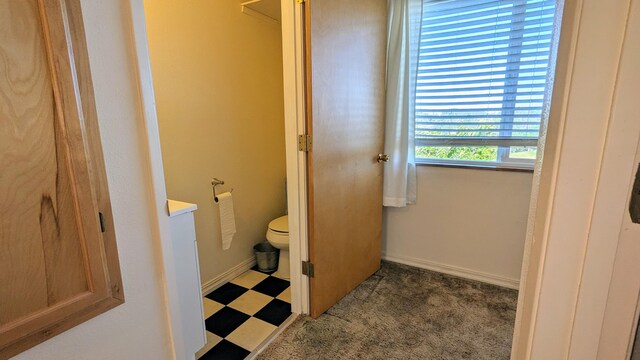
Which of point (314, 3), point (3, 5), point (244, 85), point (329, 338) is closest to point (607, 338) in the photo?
point (3, 5)

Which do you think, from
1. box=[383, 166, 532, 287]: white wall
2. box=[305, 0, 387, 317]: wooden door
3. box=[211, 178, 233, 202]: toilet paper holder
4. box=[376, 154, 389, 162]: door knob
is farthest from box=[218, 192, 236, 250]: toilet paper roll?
box=[383, 166, 532, 287]: white wall

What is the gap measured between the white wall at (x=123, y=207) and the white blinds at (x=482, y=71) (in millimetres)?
1936

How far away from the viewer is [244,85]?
2.20 metres

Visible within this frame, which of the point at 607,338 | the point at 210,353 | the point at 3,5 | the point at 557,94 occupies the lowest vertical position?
the point at 210,353

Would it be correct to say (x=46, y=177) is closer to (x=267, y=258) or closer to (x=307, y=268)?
(x=307, y=268)

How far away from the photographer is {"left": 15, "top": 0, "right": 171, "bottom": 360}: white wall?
0.73 metres

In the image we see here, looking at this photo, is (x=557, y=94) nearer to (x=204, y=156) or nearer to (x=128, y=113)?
(x=128, y=113)

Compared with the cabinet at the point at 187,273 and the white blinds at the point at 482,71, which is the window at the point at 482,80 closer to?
the white blinds at the point at 482,71

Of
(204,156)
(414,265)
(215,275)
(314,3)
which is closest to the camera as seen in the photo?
(314,3)

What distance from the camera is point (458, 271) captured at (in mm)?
2303

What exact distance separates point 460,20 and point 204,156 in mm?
1935

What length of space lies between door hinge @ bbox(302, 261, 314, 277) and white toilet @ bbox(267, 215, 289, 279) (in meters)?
0.42

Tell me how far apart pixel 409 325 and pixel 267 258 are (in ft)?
3.80

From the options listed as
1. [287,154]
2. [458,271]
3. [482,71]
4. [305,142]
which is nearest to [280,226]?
[287,154]
